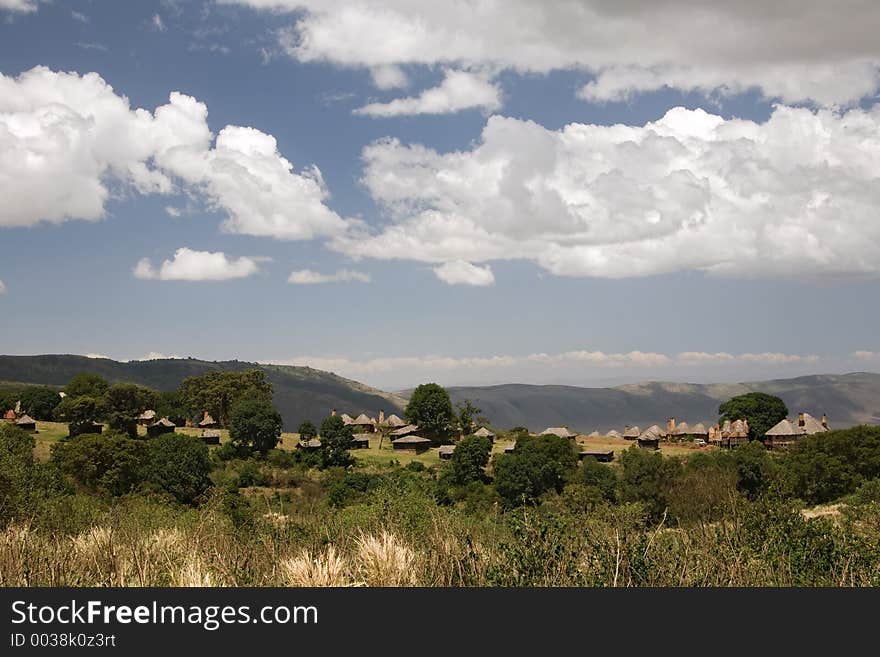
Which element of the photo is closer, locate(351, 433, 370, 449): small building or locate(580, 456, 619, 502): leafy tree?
locate(580, 456, 619, 502): leafy tree

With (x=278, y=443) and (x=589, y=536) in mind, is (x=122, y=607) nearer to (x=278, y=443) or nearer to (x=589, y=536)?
(x=589, y=536)

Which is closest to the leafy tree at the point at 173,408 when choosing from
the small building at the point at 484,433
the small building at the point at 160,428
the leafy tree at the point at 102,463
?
the small building at the point at 160,428

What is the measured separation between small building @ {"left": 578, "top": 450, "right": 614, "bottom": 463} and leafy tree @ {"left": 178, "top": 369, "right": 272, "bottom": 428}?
41390 mm

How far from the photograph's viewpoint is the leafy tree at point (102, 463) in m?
51.4

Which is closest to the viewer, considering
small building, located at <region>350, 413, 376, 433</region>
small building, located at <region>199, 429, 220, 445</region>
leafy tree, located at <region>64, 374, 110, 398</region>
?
small building, located at <region>199, 429, 220, 445</region>

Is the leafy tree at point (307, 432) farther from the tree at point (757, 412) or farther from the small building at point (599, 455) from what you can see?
the tree at point (757, 412)

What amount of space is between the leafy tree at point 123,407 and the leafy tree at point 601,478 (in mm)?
48856

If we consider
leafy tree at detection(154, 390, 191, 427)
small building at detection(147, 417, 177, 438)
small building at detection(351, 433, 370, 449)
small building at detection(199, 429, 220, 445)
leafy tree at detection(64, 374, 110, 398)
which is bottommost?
small building at detection(351, 433, 370, 449)

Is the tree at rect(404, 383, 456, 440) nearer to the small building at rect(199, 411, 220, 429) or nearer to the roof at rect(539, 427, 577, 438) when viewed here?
the roof at rect(539, 427, 577, 438)

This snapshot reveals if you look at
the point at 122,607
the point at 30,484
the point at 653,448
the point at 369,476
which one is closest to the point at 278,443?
the point at 369,476

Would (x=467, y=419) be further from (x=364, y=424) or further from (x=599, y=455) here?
(x=599, y=455)

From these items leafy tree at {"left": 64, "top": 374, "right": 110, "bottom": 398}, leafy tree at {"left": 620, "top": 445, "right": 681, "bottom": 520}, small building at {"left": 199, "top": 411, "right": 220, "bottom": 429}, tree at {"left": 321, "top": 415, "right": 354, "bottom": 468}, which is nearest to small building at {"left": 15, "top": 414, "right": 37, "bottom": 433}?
leafy tree at {"left": 64, "top": 374, "right": 110, "bottom": 398}

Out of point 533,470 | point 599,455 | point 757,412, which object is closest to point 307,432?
point 533,470

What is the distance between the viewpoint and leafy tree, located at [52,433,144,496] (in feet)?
169
